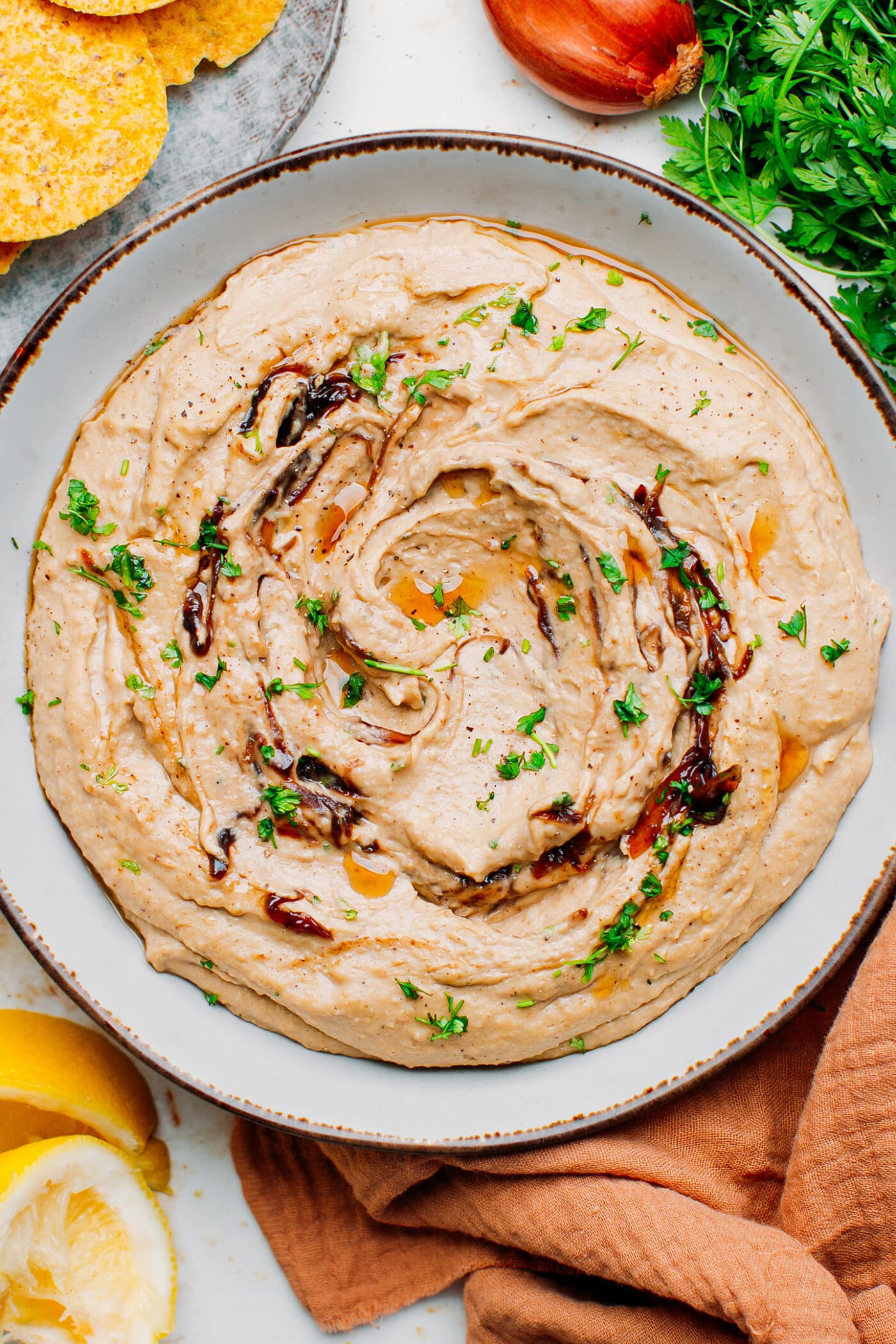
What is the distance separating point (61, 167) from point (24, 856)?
2150 millimetres

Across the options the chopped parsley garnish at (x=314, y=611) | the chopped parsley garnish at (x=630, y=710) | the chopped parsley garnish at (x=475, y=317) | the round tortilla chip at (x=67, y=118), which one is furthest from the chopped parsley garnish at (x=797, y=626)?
the round tortilla chip at (x=67, y=118)

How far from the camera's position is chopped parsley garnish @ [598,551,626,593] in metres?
3.14

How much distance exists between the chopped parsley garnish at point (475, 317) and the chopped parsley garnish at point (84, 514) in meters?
1.20

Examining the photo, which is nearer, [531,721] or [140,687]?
[140,687]

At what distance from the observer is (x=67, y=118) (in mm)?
3391

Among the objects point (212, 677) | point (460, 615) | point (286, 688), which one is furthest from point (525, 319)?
point (212, 677)

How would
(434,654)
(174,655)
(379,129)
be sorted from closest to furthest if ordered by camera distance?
(174,655) → (434,654) → (379,129)

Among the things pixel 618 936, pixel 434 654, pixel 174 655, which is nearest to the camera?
pixel 618 936

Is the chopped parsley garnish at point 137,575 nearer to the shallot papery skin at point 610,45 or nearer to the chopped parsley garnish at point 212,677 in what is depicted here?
the chopped parsley garnish at point 212,677

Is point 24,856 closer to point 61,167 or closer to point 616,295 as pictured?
point 61,167

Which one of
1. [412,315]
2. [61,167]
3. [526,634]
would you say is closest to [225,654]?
[526,634]

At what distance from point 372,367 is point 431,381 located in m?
0.18

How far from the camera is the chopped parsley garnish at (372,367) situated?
3.16 meters

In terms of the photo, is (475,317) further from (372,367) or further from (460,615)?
(460,615)
